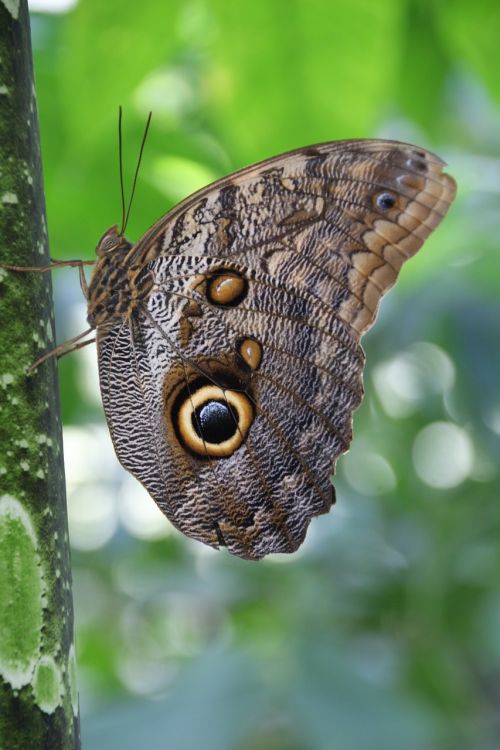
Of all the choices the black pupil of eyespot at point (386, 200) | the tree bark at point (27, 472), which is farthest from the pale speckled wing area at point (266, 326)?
the tree bark at point (27, 472)

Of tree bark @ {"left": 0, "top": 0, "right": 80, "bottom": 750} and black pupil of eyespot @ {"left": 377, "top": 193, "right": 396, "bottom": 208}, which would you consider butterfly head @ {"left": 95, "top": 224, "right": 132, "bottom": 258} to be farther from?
tree bark @ {"left": 0, "top": 0, "right": 80, "bottom": 750}

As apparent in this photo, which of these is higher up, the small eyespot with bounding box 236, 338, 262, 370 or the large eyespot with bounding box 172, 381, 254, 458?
the small eyespot with bounding box 236, 338, 262, 370

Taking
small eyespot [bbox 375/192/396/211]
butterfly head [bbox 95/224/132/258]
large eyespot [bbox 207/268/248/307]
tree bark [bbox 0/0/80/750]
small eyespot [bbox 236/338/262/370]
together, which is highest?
butterfly head [bbox 95/224/132/258]

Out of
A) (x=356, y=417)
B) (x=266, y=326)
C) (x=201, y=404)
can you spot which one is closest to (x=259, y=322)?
(x=266, y=326)

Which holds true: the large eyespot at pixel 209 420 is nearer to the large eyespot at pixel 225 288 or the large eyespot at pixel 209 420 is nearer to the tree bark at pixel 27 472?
the large eyespot at pixel 225 288

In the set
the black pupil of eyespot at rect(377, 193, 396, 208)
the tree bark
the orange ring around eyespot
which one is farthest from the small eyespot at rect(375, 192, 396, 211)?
the tree bark

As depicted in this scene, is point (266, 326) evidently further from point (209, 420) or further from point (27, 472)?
point (27, 472)

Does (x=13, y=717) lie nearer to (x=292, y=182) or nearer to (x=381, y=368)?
(x=292, y=182)

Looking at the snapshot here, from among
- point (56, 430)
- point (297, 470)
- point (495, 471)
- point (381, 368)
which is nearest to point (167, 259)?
point (297, 470)
